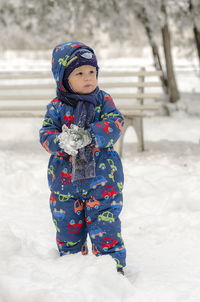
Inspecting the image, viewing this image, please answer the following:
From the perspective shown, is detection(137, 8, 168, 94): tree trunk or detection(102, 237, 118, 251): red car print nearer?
detection(102, 237, 118, 251): red car print

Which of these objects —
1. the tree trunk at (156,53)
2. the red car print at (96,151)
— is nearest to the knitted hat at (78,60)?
the red car print at (96,151)

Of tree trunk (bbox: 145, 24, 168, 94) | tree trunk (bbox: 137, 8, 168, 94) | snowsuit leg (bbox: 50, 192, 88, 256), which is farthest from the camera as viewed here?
tree trunk (bbox: 145, 24, 168, 94)

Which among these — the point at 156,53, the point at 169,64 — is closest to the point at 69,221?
the point at 169,64

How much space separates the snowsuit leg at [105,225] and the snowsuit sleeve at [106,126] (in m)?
0.29

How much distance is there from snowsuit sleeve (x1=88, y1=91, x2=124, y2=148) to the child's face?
147mm

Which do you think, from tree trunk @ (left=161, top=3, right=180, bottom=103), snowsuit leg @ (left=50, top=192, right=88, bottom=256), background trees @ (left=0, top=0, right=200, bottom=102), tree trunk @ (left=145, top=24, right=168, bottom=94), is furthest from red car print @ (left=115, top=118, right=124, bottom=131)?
tree trunk @ (left=161, top=3, right=180, bottom=103)

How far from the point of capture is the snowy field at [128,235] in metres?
2.47

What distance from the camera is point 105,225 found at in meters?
2.83

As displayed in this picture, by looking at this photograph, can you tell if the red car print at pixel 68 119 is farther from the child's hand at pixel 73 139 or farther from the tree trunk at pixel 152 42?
the tree trunk at pixel 152 42

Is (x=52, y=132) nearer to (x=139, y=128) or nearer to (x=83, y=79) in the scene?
(x=83, y=79)

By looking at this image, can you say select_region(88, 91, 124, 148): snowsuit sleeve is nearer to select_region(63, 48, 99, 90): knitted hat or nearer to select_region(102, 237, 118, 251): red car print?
select_region(63, 48, 99, 90): knitted hat

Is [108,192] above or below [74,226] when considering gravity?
above

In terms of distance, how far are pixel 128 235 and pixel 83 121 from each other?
148 centimetres

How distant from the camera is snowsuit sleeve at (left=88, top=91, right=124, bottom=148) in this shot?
2698 millimetres
